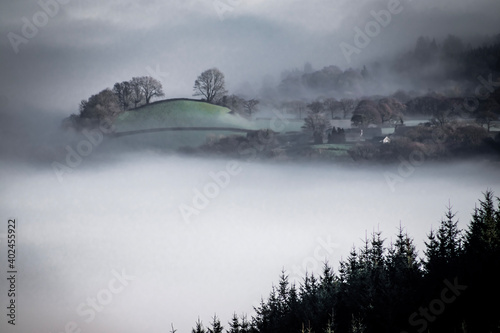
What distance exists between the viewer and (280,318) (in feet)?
467

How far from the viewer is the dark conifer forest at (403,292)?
10669 cm

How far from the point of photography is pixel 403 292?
117m

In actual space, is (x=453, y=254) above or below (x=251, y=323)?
above

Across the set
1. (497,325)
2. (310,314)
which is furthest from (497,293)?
(310,314)

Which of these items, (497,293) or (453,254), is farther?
(453,254)

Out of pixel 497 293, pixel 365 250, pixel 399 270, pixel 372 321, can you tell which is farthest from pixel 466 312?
pixel 365 250

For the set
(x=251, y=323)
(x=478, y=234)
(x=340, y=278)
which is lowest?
(x=251, y=323)

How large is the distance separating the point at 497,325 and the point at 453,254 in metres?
34.2

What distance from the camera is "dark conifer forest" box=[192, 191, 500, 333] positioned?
106688 millimetres

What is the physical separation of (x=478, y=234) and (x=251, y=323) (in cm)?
4818

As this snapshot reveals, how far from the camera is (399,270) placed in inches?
5059

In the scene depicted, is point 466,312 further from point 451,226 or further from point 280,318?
point 280,318

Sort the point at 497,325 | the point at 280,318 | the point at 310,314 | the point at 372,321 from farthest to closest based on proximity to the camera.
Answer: the point at 280,318 < the point at 310,314 < the point at 372,321 < the point at 497,325

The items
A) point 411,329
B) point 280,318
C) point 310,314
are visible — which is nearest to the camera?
point 411,329
